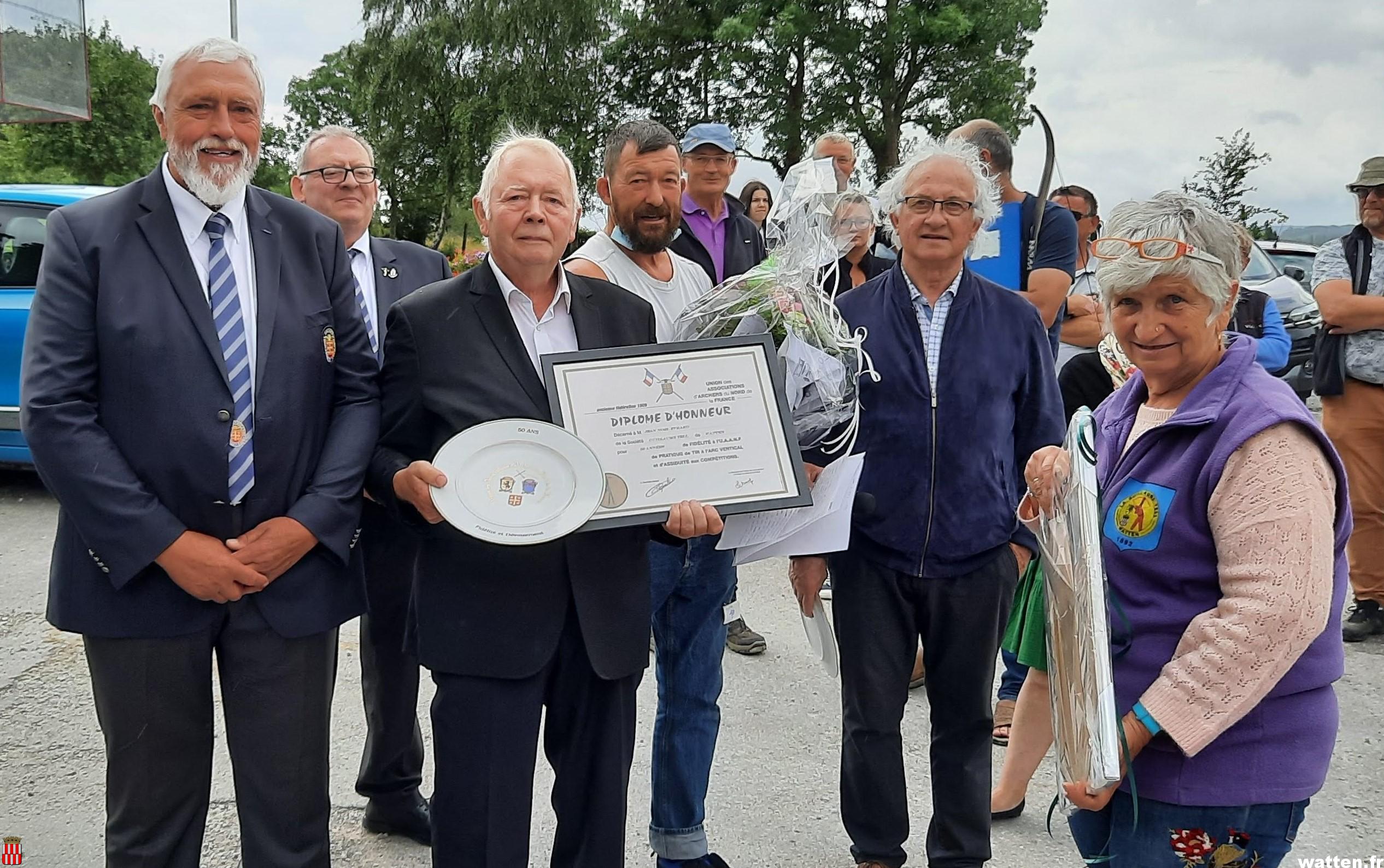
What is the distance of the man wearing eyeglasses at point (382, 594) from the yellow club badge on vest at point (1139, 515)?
80.8 inches

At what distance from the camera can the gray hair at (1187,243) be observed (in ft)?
6.11

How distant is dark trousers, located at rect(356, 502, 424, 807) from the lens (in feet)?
10.4

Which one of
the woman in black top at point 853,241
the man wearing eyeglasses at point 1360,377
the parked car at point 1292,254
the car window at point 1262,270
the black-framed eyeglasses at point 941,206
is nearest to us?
the black-framed eyeglasses at point 941,206

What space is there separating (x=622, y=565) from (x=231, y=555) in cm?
88

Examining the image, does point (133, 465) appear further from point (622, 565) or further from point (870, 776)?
point (870, 776)

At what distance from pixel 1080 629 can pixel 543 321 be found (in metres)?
1.40

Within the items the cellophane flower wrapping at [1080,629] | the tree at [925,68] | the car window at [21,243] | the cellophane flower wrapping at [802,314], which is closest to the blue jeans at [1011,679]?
the cellophane flower wrapping at [802,314]

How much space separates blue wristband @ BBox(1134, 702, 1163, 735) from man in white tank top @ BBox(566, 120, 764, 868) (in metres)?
1.40

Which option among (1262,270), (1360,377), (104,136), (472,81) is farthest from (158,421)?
(104,136)

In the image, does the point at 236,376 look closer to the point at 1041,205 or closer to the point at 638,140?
the point at 638,140

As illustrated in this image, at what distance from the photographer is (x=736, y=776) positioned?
12.2ft

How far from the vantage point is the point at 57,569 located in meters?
2.28

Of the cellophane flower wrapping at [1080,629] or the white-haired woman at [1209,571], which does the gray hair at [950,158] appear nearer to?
the white-haired woman at [1209,571]

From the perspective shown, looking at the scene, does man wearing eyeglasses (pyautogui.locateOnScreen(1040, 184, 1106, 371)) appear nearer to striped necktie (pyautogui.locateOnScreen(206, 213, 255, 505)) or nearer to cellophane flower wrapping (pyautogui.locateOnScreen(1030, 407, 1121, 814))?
cellophane flower wrapping (pyautogui.locateOnScreen(1030, 407, 1121, 814))
